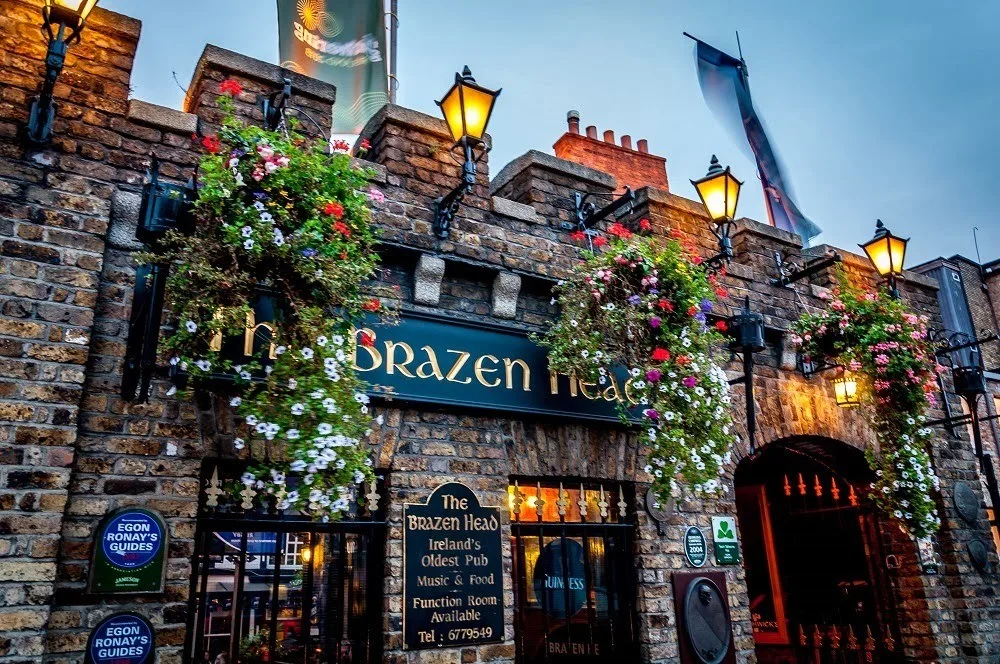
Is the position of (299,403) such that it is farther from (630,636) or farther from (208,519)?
(630,636)

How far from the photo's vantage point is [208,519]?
14.4ft

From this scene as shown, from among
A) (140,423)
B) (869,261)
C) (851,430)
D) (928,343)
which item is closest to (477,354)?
(140,423)

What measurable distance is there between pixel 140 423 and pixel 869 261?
26.9 ft

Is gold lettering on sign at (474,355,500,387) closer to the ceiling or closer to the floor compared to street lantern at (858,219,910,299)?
closer to the floor

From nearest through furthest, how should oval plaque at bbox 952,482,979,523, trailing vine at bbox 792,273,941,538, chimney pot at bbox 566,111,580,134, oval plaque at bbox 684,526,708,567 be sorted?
1. oval plaque at bbox 684,526,708,567
2. trailing vine at bbox 792,273,941,538
3. oval plaque at bbox 952,482,979,523
4. chimney pot at bbox 566,111,580,134

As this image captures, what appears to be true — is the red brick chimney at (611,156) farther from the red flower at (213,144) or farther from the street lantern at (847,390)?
the red flower at (213,144)

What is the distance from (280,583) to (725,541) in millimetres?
3852

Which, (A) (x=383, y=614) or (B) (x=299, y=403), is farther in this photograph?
(A) (x=383, y=614)

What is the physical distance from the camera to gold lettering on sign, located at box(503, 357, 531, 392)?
5.67 m

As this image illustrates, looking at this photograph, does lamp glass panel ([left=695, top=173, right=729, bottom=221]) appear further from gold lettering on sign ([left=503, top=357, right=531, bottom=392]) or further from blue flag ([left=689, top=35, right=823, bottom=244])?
blue flag ([left=689, top=35, right=823, bottom=244])

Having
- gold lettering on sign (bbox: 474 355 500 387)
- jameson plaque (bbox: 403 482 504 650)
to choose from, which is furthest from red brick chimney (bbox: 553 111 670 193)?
jameson plaque (bbox: 403 482 504 650)

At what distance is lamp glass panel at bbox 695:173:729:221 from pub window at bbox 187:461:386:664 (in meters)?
3.88

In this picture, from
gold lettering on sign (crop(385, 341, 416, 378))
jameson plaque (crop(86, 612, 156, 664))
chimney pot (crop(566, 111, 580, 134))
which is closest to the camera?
jameson plaque (crop(86, 612, 156, 664))

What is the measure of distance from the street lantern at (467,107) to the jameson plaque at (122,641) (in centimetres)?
368
